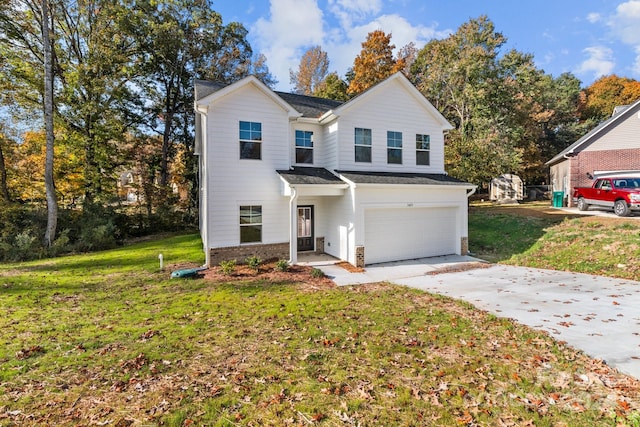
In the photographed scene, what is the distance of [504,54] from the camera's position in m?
28.6

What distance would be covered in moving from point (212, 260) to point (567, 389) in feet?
34.5

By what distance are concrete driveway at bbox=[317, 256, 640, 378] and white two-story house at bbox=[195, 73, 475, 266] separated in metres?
1.75

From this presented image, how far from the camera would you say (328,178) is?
39.9 feet

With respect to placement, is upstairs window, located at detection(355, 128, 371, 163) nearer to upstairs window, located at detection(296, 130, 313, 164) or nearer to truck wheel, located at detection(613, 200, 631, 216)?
upstairs window, located at detection(296, 130, 313, 164)

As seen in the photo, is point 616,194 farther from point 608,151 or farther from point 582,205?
point 608,151

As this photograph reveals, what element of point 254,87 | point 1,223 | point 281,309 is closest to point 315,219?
point 254,87

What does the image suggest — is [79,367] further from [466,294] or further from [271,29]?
[271,29]

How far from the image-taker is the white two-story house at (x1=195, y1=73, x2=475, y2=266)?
37.8ft

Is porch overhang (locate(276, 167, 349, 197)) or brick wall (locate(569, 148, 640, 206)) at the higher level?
brick wall (locate(569, 148, 640, 206))

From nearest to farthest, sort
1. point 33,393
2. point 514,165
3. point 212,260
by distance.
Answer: point 33,393, point 212,260, point 514,165

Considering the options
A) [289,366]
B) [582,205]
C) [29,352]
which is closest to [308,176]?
[289,366]


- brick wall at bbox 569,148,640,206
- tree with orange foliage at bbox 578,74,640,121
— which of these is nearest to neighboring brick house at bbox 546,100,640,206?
brick wall at bbox 569,148,640,206

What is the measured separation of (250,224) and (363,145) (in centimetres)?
610

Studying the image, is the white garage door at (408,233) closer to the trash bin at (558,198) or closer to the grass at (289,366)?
the grass at (289,366)
